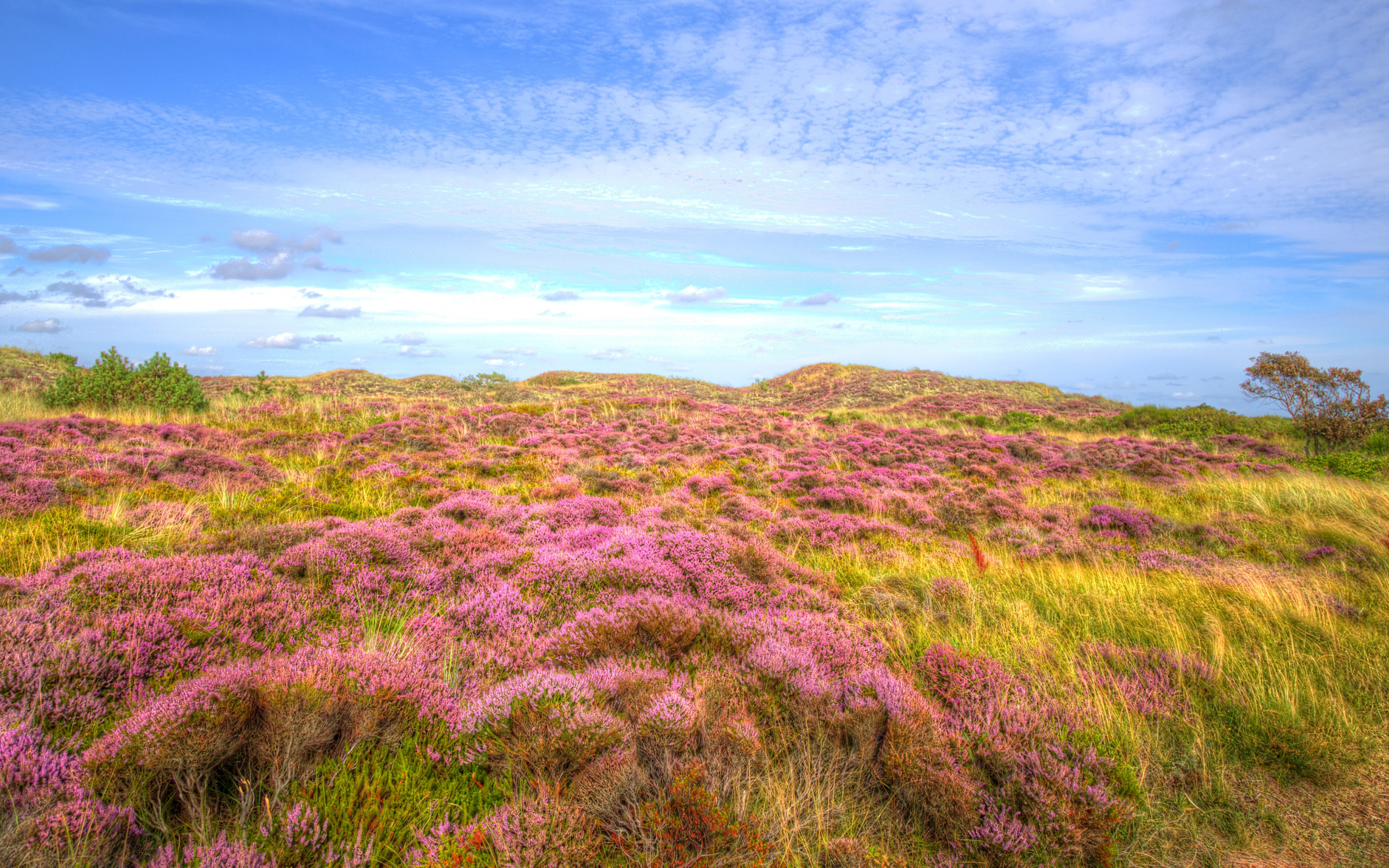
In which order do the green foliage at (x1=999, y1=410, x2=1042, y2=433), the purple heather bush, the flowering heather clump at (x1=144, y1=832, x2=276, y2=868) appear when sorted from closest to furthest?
the flowering heather clump at (x1=144, y1=832, x2=276, y2=868) → the purple heather bush → the green foliage at (x1=999, y1=410, x2=1042, y2=433)

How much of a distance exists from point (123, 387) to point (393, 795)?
20.6 meters

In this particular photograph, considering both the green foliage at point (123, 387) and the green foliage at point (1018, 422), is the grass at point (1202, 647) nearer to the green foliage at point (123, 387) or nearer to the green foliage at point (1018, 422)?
the green foliage at point (1018, 422)

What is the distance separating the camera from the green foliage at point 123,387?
15.6 meters

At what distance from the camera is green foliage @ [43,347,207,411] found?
51.3 feet

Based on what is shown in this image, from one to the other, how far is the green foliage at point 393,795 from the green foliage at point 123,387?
19.1m

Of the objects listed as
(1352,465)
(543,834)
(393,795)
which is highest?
(1352,465)

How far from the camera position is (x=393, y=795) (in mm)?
2520

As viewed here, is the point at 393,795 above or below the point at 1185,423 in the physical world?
below

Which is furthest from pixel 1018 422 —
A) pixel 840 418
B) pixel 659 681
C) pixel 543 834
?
pixel 543 834

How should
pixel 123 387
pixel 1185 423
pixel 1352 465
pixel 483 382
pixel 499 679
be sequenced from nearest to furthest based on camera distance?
pixel 499 679, pixel 1352 465, pixel 123 387, pixel 1185 423, pixel 483 382

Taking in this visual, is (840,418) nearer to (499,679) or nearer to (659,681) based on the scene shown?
(659,681)

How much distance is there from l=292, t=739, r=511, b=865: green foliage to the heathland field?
2 centimetres

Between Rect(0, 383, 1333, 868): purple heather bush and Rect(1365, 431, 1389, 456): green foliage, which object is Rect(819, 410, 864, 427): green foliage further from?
Rect(0, 383, 1333, 868): purple heather bush

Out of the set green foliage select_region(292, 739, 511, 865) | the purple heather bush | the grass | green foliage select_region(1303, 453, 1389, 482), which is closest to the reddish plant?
the grass
